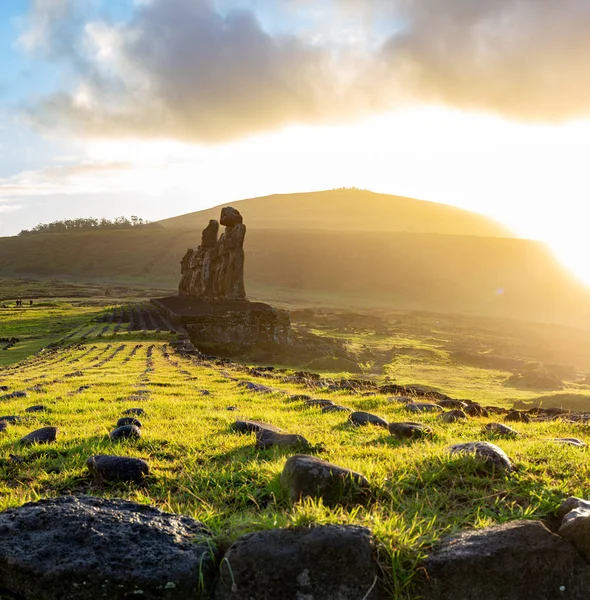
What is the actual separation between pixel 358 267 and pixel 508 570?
14844 cm

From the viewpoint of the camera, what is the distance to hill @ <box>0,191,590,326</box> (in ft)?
411

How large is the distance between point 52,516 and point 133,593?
2.98ft

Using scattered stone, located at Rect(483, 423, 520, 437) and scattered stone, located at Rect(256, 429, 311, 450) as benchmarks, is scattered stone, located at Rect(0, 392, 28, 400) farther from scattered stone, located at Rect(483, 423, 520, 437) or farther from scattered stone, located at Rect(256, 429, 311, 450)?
scattered stone, located at Rect(483, 423, 520, 437)

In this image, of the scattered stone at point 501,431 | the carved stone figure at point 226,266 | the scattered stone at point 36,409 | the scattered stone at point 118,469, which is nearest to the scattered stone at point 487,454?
the scattered stone at point 501,431

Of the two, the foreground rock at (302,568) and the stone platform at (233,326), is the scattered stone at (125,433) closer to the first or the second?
the foreground rock at (302,568)

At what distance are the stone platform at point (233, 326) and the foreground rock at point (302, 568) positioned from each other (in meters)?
33.5

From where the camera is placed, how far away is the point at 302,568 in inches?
123

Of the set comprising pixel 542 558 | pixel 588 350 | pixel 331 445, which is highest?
pixel 542 558

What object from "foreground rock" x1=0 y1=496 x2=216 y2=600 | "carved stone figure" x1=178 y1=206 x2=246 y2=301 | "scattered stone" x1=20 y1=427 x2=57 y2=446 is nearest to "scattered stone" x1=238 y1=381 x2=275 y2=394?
"scattered stone" x1=20 y1=427 x2=57 y2=446

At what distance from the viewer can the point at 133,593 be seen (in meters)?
3.05

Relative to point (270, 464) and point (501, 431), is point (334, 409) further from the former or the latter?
point (270, 464)

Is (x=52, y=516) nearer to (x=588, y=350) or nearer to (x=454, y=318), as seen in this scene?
(x=588, y=350)

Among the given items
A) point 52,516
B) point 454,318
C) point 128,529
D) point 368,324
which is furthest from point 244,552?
point 454,318

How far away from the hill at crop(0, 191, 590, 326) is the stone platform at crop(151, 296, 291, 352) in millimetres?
69895
